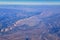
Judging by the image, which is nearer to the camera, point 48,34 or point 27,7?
point 48,34

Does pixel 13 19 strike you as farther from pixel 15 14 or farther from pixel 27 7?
pixel 27 7

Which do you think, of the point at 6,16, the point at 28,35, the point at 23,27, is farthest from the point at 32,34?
the point at 6,16

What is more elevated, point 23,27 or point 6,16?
point 6,16

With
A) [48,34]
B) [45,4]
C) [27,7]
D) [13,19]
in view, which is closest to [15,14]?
[13,19]

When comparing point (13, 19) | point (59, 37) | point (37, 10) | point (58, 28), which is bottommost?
point (59, 37)

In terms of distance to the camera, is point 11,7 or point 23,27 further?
point 11,7

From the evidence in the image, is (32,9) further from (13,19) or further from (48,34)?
(48,34)
